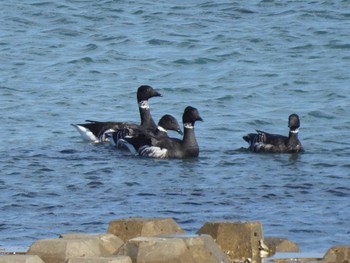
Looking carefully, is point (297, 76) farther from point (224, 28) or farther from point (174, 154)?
point (174, 154)

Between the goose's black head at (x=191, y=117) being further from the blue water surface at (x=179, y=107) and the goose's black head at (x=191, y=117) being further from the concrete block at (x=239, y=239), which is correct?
the concrete block at (x=239, y=239)

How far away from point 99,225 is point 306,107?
11969 mm

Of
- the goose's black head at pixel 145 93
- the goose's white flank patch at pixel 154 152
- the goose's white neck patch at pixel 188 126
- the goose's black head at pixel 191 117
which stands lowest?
the goose's white flank patch at pixel 154 152

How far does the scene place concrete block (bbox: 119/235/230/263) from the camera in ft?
27.3

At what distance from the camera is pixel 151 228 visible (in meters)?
9.57

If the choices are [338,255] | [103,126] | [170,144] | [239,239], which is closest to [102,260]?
[239,239]

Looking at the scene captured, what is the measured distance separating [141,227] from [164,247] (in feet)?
4.17

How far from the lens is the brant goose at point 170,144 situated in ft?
61.6

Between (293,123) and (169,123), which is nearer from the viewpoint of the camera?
(293,123)

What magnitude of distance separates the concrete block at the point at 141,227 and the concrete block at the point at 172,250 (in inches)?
37.5

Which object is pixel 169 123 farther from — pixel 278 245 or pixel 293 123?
pixel 278 245

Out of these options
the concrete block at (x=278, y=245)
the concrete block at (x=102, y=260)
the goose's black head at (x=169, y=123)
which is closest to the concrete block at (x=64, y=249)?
the concrete block at (x=102, y=260)

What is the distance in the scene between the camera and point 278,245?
9672 mm

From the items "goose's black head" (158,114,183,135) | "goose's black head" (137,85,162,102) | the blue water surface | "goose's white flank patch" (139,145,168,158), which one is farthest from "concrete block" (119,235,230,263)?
"goose's black head" (137,85,162,102)
